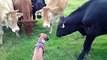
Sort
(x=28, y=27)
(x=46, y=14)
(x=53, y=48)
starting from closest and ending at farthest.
Answer: 1. (x=53, y=48)
2. (x=28, y=27)
3. (x=46, y=14)

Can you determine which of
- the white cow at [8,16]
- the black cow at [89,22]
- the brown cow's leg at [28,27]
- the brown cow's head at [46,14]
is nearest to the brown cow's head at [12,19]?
the white cow at [8,16]

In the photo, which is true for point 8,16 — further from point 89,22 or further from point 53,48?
point 89,22

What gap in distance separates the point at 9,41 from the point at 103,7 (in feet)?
11.4

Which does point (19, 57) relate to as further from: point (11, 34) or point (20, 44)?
point (11, 34)

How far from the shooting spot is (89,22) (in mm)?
9273

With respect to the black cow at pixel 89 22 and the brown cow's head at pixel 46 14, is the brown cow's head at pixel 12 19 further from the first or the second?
the black cow at pixel 89 22

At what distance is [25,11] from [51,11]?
93cm

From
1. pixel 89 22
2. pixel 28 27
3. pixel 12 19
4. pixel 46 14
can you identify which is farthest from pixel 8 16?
pixel 89 22

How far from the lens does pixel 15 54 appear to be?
9.77 metres

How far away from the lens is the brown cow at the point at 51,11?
1106 cm

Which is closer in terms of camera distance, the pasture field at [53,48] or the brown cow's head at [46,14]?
the pasture field at [53,48]

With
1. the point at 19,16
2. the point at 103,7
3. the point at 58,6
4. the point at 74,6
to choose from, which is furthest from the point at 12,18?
the point at 74,6

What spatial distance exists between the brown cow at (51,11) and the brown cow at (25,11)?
492 millimetres

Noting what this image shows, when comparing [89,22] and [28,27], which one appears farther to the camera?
[28,27]
